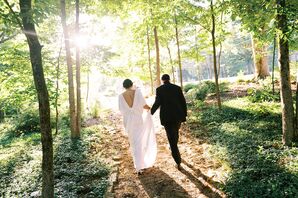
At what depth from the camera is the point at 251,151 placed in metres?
6.63

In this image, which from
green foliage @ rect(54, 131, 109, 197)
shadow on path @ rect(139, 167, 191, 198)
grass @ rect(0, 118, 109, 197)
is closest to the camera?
shadow on path @ rect(139, 167, 191, 198)

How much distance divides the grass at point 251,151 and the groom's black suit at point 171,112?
3.73 feet

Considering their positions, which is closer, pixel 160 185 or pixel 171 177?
pixel 160 185

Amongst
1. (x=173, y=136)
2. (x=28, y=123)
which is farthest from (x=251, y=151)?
(x=28, y=123)

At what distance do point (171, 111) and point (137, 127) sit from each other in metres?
1.01

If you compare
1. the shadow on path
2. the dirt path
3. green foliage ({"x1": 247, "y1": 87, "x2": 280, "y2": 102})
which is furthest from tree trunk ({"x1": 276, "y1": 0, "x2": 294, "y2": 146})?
the shadow on path

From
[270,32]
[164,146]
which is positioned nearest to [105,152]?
[164,146]

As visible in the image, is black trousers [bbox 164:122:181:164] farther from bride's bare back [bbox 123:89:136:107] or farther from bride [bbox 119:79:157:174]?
bride's bare back [bbox 123:89:136:107]

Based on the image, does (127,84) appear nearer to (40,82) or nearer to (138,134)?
(138,134)

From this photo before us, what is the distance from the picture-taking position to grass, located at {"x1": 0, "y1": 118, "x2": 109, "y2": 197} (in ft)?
21.5

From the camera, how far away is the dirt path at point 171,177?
6020 millimetres

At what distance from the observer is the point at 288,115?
652cm

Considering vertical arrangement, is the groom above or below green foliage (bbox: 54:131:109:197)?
above

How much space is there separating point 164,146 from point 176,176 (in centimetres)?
268
